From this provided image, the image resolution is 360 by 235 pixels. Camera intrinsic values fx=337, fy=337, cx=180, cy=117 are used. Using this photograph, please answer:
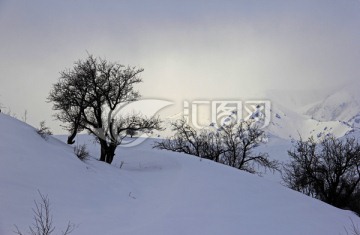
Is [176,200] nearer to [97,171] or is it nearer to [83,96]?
[97,171]

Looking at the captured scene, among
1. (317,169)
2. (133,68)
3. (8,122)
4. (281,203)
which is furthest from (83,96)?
(317,169)

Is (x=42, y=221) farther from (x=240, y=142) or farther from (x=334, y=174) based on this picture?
(x=240, y=142)

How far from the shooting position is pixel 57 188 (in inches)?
358

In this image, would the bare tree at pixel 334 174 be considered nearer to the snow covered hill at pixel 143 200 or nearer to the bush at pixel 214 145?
the bush at pixel 214 145

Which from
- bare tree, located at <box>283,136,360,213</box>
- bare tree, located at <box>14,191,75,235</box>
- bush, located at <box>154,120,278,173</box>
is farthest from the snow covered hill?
bush, located at <box>154,120,278,173</box>

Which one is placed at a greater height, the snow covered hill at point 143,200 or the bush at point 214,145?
the bush at point 214,145

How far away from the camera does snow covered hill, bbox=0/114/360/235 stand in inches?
310

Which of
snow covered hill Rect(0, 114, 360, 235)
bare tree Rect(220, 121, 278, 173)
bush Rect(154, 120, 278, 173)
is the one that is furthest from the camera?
bush Rect(154, 120, 278, 173)

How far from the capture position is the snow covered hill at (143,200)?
7.88m

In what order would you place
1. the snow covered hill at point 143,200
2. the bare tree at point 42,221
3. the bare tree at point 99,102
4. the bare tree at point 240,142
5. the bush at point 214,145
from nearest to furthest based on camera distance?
the bare tree at point 42,221, the snow covered hill at point 143,200, the bare tree at point 99,102, the bare tree at point 240,142, the bush at point 214,145

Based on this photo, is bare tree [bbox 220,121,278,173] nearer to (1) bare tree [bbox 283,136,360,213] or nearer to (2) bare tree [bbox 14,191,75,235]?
(1) bare tree [bbox 283,136,360,213]

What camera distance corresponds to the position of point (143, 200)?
10648 mm

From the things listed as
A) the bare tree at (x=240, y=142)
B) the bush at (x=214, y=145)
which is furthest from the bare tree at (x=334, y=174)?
the bush at (x=214, y=145)

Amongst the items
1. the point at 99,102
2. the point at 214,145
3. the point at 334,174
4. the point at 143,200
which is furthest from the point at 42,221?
the point at 214,145
